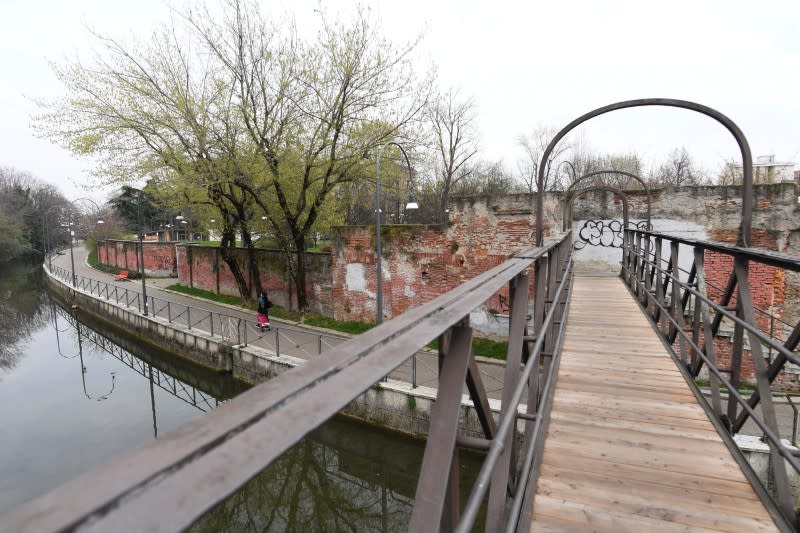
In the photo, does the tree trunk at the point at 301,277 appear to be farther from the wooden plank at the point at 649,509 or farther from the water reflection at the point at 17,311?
the wooden plank at the point at 649,509

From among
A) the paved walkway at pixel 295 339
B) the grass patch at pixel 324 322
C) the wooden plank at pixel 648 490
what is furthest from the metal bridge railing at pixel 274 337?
the wooden plank at pixel 648 490

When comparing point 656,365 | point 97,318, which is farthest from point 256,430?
point 97,318

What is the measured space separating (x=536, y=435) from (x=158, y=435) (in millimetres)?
2833

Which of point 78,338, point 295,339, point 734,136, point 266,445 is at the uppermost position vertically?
point 734,136

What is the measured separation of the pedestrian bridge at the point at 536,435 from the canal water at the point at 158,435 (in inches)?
77.1

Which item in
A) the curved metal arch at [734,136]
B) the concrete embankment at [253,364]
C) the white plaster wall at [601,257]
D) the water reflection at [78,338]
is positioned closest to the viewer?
the curved metal arch at [734,136]

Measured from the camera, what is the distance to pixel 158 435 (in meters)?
3.41

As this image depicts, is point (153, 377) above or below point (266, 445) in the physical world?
below

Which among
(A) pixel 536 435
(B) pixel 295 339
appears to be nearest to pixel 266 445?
(A) pixel 536 435

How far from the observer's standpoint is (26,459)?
360 inches

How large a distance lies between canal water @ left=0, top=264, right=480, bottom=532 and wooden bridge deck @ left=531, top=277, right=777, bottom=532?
1932mm

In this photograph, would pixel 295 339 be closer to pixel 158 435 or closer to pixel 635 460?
pixel 158 435

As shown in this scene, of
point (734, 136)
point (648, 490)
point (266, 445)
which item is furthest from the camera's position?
point (734, 136)

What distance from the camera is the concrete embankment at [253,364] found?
8602 mm
